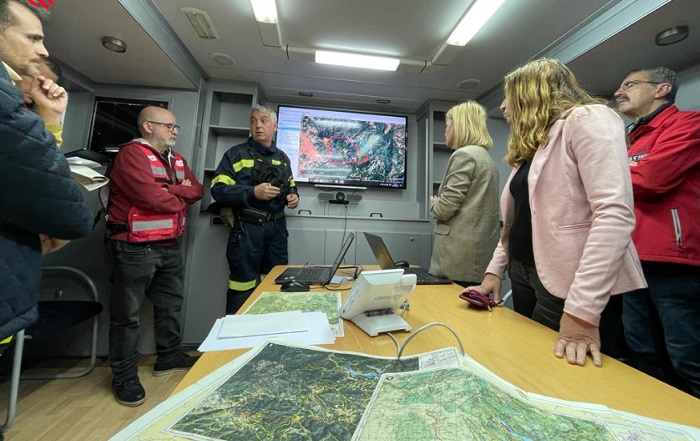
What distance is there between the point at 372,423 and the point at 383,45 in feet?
7.68

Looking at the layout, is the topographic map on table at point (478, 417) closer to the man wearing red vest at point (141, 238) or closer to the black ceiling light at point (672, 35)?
the man wearing red vest at point (141, 238)

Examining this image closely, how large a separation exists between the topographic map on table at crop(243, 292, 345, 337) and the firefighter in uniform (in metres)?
1.16

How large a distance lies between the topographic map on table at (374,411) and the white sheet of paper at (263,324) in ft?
0.56

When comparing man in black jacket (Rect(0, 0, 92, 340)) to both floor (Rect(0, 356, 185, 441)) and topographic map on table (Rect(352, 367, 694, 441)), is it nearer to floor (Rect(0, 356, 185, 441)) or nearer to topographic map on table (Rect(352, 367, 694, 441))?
topographic map on table (Rect(352, 367, 694, 441))

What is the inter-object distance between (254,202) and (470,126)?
1.60m

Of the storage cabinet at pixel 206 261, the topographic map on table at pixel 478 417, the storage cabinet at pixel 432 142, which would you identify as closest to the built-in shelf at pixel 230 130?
the storage cabinet at pixel 206 261

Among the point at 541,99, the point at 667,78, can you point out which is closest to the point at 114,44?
the point at 541,99

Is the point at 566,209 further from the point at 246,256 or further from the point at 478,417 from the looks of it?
the point at 246,256

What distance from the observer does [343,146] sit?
2.91 m

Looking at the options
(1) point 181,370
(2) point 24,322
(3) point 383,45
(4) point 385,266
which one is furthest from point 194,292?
(3) point 383,45

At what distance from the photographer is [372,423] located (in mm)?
346

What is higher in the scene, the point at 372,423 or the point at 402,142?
the point at 402,142

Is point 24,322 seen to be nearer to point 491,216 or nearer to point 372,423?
point 372,423

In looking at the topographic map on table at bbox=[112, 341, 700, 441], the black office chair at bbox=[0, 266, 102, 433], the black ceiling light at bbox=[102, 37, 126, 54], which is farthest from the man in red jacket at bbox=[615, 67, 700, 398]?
the black ceiling light at bbox=[102, 37, 126, 54]
